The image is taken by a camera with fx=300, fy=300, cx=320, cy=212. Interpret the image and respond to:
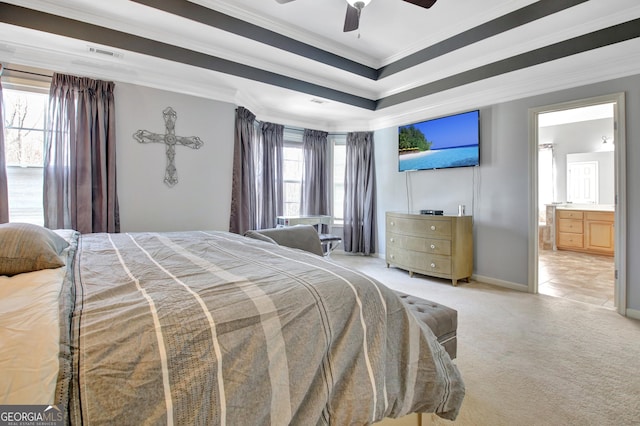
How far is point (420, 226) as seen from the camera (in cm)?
420

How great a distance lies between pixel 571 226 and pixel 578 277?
2562 mm

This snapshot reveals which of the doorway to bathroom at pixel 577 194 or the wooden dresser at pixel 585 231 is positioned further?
the wooden dresser at pixel 585 231

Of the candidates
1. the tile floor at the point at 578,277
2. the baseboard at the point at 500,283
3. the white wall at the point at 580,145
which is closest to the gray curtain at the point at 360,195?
the baseboard at the point at 500,283

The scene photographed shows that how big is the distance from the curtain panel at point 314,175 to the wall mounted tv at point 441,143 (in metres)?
1.47

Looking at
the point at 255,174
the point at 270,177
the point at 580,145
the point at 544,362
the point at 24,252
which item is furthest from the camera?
the point at 580,145

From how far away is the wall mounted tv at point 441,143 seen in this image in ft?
13.5

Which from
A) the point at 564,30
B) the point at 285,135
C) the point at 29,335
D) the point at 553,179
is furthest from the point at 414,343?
the point at 553,179

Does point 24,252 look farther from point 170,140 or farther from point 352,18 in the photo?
point 352,18

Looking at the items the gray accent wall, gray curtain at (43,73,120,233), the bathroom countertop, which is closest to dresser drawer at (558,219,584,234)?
the bathroom countertop

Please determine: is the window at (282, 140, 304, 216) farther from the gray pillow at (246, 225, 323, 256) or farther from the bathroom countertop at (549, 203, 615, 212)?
Result: the bathroom countertop at (549, 203, 615, 212)

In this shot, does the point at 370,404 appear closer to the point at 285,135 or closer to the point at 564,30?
the point at 564,30

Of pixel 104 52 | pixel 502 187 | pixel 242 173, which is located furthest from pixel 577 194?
pixel 104 52

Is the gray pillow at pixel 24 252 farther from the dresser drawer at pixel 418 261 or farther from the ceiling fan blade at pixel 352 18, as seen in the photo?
the dresser drawer at pixel 418 261

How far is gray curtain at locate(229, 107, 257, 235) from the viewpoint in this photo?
4152mm
